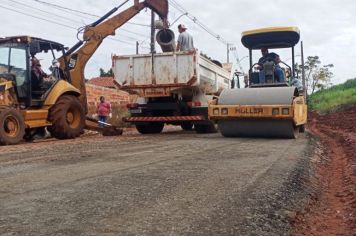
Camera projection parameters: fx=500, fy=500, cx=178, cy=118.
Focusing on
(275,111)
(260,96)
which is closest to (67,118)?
(260,96)

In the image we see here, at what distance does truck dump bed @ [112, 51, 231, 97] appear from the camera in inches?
486

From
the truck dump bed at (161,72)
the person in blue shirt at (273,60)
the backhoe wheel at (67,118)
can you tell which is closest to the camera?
the backhoe wheel at (67,118)

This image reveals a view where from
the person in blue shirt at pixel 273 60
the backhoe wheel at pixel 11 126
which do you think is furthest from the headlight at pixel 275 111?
the backhoe wheel at pixel 11 126

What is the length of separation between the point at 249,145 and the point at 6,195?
527 cm

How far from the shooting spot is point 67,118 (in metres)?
12.5

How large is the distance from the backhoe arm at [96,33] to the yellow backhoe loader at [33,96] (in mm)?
229

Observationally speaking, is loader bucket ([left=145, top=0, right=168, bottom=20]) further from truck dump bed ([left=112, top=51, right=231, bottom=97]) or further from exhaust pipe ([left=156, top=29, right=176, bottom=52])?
truck dump bed ([left=112, top=51, right=231, bottom=97])

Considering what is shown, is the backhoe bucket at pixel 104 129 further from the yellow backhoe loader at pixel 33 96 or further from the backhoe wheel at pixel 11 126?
the backhoe wheel at pixel 11 126

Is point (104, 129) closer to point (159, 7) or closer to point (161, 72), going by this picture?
point (161, 72)

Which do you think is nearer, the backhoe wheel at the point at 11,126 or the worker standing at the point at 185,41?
the backhoe wheel at the point at 11,126

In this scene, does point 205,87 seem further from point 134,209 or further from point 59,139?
point 134,209

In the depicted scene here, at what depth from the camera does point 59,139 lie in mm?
12398

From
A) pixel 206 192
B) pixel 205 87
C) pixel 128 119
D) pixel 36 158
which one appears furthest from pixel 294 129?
pixel 206 192

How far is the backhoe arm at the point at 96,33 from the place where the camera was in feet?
45.8
